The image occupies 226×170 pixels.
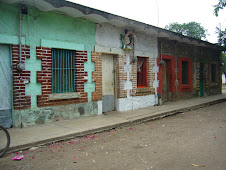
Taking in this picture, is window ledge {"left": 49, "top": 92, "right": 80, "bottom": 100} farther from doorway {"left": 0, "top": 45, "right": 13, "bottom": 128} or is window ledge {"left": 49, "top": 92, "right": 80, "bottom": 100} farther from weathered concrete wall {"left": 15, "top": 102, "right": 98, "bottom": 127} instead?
doorway {"left": 0, "top": 45, "right": 13, "bottom": 128}

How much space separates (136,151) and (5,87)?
3850 mm

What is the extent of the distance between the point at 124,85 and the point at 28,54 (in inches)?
154

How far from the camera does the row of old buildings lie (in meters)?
5.51

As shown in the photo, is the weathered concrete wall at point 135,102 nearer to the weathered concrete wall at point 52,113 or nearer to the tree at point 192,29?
the weathered concrete wall at point 52,113

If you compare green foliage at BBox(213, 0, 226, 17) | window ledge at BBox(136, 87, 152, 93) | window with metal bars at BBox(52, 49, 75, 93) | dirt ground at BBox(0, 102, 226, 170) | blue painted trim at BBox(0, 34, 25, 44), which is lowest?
dirt ground at BBox(0, 102, 226, 170)

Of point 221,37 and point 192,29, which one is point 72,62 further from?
point 192,29

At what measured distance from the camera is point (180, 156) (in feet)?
12.4

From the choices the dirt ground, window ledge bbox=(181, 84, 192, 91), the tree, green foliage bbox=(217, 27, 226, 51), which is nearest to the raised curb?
the dirt ground

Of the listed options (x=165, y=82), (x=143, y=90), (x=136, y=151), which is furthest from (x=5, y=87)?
(x=165, y=82)

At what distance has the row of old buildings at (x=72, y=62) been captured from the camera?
18.1 ft

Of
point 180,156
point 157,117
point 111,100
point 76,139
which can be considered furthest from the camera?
point 111,100

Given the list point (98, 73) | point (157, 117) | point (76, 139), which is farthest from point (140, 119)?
point (76, 139)

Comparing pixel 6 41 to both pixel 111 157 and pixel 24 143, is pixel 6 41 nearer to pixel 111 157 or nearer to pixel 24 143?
pixel 24 143

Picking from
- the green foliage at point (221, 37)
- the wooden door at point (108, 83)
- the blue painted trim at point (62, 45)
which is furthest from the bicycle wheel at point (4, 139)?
the green foliage at point (221, 37)
